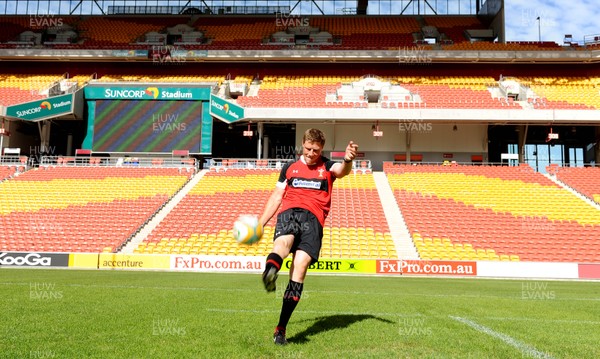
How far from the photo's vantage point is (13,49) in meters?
34.4

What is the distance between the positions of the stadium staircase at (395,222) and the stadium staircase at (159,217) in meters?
11.0

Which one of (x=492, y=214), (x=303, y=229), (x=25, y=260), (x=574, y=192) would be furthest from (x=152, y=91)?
(x=303, y=229)

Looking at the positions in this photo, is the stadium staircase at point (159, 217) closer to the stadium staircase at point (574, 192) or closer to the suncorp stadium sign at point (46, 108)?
the suncorp stadium sign at point (46, 108)

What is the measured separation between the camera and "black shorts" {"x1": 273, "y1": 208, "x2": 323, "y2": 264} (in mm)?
4816

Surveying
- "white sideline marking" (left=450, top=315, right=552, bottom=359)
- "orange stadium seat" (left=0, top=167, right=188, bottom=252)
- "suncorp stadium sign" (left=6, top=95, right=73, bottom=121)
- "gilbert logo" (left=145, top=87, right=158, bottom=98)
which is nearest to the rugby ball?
"white sideline marking" (left=450, top=315, right=552, bottom=359)

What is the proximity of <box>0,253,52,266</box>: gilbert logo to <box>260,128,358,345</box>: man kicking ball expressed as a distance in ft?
52.2

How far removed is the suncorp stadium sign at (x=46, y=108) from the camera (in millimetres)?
29062

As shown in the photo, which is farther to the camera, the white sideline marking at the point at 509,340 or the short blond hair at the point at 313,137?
the short blond hair at the point at 313,137

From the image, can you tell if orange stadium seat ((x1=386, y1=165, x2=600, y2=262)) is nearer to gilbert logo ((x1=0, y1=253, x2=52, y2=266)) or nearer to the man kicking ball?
the man kicking ball

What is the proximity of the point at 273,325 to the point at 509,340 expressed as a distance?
251 cm

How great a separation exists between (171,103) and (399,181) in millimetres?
15350

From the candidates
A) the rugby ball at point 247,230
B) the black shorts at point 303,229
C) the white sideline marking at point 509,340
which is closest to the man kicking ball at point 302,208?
the black shorts at point 303,229

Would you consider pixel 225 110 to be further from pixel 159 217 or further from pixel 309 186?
pixel 309 186

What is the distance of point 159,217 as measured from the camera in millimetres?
22953
